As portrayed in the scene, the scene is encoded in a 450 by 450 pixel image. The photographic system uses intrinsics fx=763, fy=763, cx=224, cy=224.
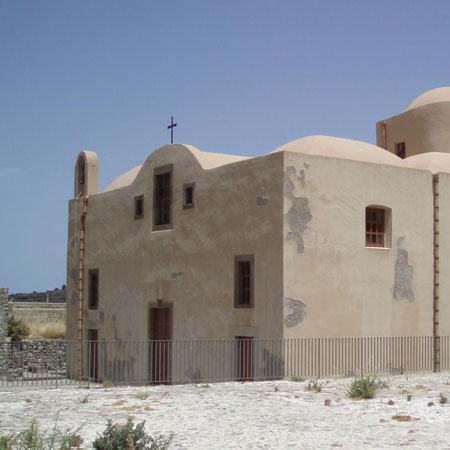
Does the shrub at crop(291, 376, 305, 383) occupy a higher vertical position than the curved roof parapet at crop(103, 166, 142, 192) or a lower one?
lower

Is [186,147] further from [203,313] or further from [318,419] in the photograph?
[318,419]

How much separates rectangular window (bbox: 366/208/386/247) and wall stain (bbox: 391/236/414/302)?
0.51m

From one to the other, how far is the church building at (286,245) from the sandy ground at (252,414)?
3.30m

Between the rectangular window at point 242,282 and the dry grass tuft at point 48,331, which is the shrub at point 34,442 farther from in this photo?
the dry grass tuft at point 48,331

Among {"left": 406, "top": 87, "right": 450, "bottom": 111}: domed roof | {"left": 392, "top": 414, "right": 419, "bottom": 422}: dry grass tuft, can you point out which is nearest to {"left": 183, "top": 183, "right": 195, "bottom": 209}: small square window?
{"left": 406, "top": 87, "right": 450, "bottom": 111}: domed roof

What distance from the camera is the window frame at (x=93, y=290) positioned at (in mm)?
27266

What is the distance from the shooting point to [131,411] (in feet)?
42.4

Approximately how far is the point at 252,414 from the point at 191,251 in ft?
32.8

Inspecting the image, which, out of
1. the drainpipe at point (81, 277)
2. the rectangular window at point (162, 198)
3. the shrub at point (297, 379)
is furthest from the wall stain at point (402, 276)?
the drainpipe at point (81, 277)

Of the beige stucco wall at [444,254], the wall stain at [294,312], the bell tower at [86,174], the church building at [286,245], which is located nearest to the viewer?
the wall stain at [294,312]

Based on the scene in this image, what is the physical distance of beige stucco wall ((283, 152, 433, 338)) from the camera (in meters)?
19.2

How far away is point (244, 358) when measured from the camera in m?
20.0

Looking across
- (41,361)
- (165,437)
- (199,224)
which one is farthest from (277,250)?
(41,361)

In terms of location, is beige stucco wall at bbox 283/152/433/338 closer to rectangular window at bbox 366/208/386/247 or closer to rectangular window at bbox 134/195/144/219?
rectangular window at bbox 366/208/386/247
